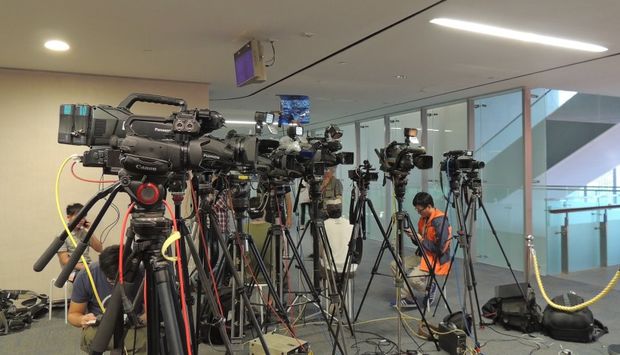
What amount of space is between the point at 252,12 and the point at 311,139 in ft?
3.14

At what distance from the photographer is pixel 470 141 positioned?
6.20m

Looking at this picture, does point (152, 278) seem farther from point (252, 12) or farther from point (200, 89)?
point (200, 89)

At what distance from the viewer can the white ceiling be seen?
106 inches

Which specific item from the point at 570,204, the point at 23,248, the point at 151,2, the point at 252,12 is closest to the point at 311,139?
the point at 252,12

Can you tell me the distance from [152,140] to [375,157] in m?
7.47

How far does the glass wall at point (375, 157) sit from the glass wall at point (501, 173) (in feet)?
7.50

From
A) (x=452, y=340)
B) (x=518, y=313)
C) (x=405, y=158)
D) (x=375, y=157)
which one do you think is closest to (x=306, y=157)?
(x=405, y=158)

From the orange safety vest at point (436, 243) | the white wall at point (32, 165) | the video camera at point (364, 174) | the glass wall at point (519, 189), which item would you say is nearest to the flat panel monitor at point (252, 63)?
the video camera at point (364, 174)

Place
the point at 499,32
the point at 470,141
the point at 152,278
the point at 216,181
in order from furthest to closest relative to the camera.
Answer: the point at 470,141
the point at 499,32
the point at 216,181
the point at 152,278

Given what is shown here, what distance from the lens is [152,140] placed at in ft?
3.79

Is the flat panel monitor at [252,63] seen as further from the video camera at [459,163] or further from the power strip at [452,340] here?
the power strip at [452,340]

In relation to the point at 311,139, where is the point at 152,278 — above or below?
below

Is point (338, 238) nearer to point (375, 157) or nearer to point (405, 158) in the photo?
point (405, 158)

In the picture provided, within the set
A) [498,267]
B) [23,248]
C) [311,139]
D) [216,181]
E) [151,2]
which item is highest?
[151,2]
